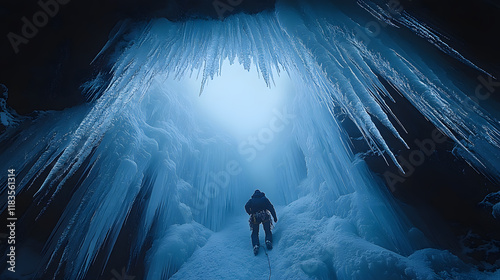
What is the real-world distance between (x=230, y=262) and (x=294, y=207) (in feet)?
11.3

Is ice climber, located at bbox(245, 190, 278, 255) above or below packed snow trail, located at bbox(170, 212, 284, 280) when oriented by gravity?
above

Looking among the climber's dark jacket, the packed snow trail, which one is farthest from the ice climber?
the packed snow trail

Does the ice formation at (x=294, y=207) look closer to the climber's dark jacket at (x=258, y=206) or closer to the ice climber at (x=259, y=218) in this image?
the ice climber at (x=259, y=218)

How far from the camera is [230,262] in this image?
452cm

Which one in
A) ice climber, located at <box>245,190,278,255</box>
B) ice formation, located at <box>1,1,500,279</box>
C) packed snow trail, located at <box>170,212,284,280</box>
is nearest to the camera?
ice formation, located at <box>1,1,500,279</box>

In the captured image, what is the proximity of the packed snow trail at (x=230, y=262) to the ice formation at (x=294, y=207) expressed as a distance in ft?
0.13

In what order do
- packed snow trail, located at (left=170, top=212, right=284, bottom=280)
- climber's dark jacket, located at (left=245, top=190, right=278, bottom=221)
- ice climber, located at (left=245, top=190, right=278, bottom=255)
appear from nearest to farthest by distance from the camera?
1. packed snow trail, located at (left=170, top=212, right=284, bottom=280)
2. ice climber, located at (left=245, top=190, right=278, bottom=255)
3. climber's dark jacket, located at (left=245, top=190, right=278, bottom=221)

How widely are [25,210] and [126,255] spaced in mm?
2158

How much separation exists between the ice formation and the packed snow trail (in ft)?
0.13

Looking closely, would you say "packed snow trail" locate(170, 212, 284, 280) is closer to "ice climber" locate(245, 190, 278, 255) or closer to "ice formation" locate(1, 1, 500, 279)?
"ice formation" locate(1, 1, 500, 279)

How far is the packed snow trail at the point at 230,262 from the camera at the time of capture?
4102mm

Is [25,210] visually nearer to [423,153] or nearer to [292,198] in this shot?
[423,153]

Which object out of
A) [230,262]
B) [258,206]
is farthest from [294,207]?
[230,262]

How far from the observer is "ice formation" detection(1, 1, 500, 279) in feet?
10.6
